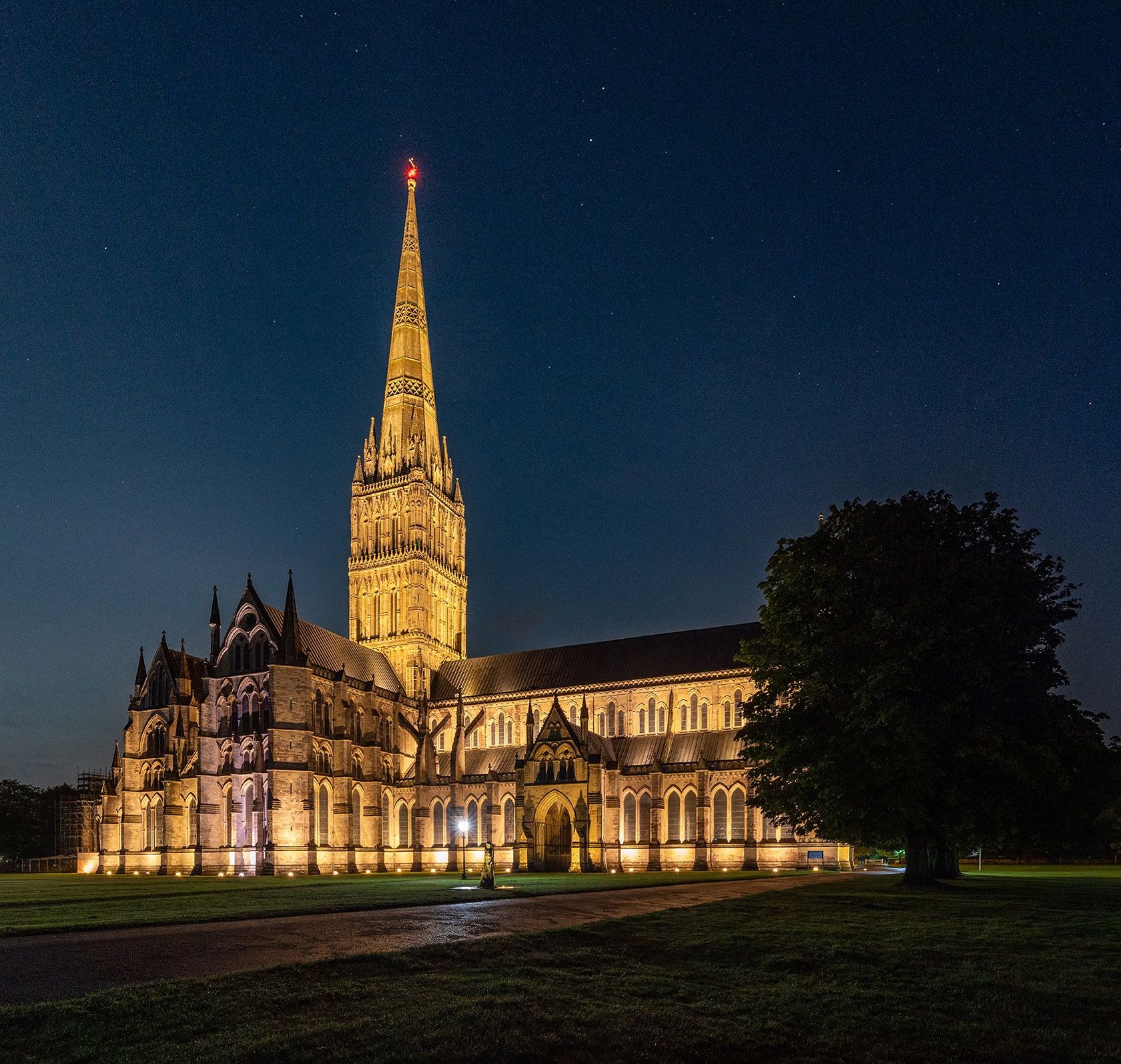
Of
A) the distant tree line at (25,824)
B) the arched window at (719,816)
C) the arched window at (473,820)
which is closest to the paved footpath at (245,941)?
the arched window at (719,816)

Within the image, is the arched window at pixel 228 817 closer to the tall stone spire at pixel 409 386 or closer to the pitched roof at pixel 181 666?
the pitched roof at pixel 181 666

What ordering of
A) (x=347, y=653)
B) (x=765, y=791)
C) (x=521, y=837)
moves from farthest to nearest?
(x=347, y=653), (x=521, y=837), (x=765, y=791)

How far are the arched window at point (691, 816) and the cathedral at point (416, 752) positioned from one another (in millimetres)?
132

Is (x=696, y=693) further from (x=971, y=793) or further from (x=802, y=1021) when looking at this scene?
(x=802, y=1021)

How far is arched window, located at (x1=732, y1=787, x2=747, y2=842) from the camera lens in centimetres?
6000

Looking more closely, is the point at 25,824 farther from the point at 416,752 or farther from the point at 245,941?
the point at 245,941

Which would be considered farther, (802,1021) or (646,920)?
(646,920)

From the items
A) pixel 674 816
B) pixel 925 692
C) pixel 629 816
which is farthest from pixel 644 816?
pixel 925 692

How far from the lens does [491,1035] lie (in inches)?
437

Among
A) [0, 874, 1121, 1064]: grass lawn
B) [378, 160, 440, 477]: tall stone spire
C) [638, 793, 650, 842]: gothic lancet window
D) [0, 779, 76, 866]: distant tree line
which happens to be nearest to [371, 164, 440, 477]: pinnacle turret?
[378, 160, 440, 477]: tall stone spire

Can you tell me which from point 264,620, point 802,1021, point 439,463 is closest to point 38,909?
point 802,1021

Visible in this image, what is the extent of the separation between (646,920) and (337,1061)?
12490 mm

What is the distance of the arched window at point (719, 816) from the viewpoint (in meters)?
60.6

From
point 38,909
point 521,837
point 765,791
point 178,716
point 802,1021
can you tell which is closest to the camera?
point 802,1021
